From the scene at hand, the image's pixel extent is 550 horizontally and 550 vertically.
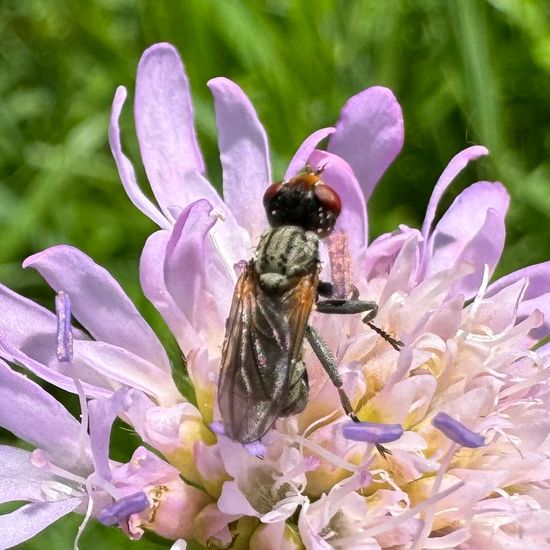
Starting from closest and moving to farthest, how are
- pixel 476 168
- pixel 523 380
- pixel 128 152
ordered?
1. pixel 523 380
2. pixel 476 168
3. pixel 128 152

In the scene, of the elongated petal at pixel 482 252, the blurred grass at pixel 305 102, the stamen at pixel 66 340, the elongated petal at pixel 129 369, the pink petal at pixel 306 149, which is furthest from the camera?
the blurred grass at pixel 305 102

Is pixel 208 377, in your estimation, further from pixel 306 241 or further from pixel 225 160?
pixel 225 160

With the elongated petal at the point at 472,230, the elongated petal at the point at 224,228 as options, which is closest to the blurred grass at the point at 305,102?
the elongated petal at the point at 472,230

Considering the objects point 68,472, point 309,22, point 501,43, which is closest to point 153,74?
point 68,472

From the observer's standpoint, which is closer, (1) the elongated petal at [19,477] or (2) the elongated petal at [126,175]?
(1) the elongated petal at [19,477]

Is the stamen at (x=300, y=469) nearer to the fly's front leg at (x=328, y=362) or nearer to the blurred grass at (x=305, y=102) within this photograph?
the fly's front leg at (x=328, y=362)

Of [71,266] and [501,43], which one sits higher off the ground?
[501,43]
